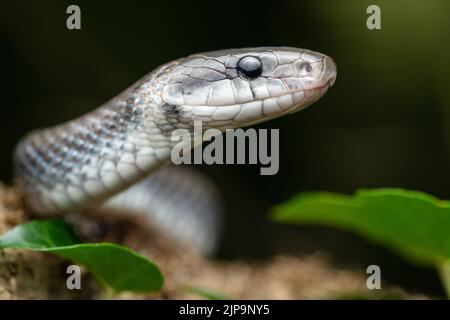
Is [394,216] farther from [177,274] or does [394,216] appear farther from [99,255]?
[177,274]

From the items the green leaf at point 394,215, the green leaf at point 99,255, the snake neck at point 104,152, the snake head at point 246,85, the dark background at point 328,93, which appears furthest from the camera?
the dark background at point 328,93

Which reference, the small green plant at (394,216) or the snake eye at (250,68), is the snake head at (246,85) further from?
the small green plant at (394,216)

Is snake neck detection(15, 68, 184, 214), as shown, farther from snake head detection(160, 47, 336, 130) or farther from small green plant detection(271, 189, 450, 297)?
small green plant detection(271, 189, 450, 297)

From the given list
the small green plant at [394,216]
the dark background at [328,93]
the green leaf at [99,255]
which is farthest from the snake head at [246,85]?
the dark background at [328,93]

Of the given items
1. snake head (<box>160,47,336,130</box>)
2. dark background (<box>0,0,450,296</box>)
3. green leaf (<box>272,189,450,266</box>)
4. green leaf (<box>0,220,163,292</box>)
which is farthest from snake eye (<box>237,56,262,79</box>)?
dark background (<box>0,0,450,296</box>)

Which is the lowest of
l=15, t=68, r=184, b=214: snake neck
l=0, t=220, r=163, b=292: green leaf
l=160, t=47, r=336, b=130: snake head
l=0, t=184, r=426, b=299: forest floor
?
l=0, t=184, r=426, b=299: forest floor

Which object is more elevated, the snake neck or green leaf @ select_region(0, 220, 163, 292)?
the snake neck
